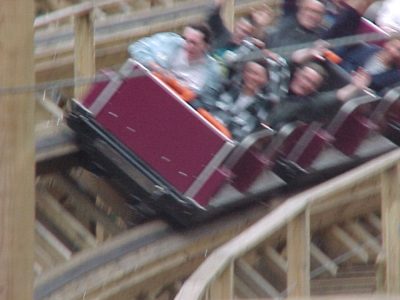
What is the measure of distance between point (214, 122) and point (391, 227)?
2000 mm

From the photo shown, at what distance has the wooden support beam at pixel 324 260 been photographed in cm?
811

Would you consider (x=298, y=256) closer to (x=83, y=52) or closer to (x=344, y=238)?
(x=344, y=238)

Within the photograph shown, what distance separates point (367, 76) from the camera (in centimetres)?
1039

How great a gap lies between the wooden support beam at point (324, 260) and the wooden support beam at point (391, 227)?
0.65 metres

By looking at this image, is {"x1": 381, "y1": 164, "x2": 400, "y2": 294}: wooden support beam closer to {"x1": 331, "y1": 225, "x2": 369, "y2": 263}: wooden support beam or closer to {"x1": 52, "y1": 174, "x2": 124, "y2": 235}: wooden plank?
{"x1": 331, "y1": 225, "x2": 369, "y2": 263}: wooden support beam

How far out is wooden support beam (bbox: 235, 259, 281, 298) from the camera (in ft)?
19.7

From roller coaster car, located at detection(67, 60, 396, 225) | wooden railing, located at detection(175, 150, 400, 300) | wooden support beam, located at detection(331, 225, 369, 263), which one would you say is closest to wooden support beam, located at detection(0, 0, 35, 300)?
wooden railing, located at detection(175, 150, 400, 300)

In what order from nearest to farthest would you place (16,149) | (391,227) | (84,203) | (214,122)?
(16,149), (391,227), (214,122), (84,203)

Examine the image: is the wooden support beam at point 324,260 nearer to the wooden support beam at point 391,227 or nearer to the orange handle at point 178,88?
the wooden support beam at point 391,227

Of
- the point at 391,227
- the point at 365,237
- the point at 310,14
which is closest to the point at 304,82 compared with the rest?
the point at 310,14

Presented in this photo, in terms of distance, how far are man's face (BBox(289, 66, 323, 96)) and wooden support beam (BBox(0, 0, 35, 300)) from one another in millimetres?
4299

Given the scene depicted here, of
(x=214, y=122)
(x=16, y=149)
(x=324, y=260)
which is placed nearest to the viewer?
(x=16, y=149)

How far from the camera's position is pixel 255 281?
20.8ft

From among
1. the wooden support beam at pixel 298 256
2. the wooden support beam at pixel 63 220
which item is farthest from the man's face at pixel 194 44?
the wooden support beam at pixel 298 256
